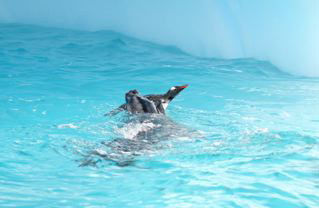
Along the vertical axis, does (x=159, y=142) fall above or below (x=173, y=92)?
below

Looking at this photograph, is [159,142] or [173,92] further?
[173,92]

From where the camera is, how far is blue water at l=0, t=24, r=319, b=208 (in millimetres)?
3688

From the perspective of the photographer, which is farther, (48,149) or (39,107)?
(39,107)

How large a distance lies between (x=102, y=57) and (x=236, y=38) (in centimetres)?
737

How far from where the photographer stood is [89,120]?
665cm

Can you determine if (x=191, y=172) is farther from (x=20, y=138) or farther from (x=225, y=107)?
(x=225, y=107)

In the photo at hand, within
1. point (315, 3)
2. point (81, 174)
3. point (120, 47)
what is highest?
point (315, 3)

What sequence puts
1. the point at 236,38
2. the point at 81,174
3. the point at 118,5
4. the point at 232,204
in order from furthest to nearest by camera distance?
the point at 118,5
the point at 236,38
the point at 81,174
the point at 232,204

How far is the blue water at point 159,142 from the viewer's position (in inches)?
145

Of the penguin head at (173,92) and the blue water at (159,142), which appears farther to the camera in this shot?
the penguin head at (173,92)

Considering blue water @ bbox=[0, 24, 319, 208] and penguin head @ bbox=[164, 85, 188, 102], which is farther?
penguin head @ bbox=[164, 85, 188, 102]

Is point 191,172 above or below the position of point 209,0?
below

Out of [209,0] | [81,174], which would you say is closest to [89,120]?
[81,174]

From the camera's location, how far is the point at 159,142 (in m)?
4.76
